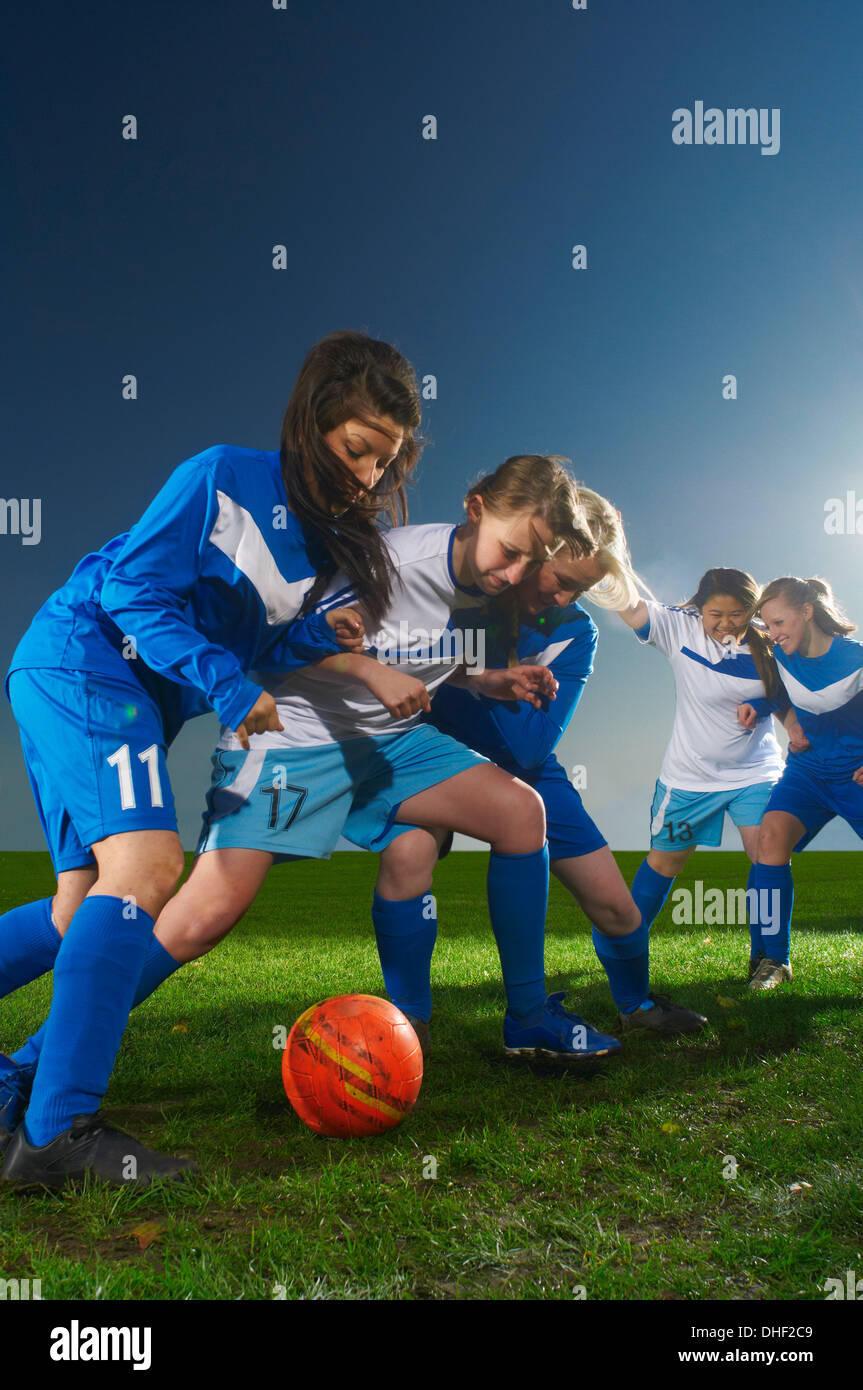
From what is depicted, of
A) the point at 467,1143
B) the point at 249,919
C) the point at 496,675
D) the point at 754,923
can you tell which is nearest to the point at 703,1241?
the point at 467,1143

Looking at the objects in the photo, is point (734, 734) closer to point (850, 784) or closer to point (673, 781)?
point (673, 781)

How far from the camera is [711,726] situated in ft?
21.4

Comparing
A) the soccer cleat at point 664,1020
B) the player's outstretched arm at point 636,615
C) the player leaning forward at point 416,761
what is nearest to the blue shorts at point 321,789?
the player leaning forward at point 416,761

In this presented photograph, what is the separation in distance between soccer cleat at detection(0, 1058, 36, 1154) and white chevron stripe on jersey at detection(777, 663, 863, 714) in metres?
4.63

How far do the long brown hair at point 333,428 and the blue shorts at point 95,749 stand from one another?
77 centimetres

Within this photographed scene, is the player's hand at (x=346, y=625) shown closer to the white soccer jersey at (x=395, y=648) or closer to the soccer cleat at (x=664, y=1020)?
the white soccer jersey at (x=395, y=648)

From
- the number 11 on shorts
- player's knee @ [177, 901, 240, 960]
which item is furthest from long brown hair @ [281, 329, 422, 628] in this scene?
player's knee @ [177, 901, 240, 960]

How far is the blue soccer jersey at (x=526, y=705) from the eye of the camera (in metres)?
4.13

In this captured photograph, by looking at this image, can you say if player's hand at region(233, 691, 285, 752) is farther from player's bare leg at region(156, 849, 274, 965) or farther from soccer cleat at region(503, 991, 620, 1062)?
soccer cleat at region(503, 991, 620, 1062)

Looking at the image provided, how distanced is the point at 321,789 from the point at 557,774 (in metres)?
1.40

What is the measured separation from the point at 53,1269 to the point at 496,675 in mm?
2462

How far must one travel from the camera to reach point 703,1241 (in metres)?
2.16

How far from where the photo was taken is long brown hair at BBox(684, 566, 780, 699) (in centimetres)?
617

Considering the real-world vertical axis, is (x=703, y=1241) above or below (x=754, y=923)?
above
